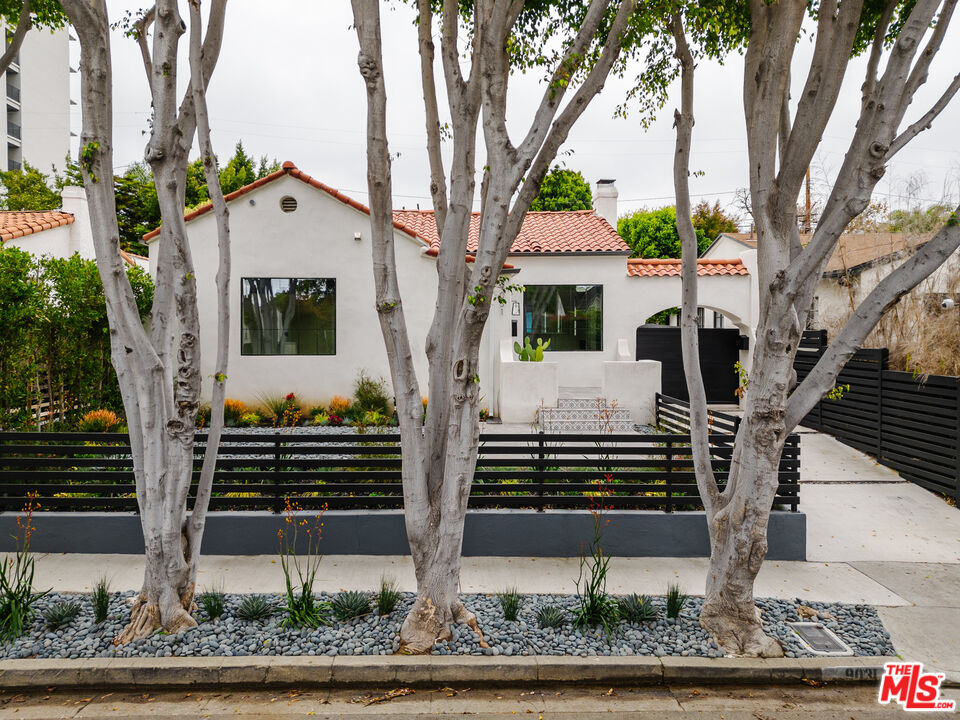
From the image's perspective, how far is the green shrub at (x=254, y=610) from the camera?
4641 mm

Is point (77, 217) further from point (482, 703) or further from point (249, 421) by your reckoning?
point (482, 703)

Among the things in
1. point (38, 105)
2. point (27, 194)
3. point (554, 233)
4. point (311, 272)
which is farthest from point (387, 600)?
point (38, 105)

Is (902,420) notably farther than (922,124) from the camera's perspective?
Yes

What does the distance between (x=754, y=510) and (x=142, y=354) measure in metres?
4.67

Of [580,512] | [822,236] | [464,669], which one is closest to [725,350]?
[580,512]

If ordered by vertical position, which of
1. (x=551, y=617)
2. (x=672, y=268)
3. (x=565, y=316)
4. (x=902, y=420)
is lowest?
(x=551, y=617)

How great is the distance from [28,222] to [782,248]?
557 inches

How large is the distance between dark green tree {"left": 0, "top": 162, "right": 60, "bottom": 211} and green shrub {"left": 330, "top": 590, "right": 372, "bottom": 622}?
90.0 feet

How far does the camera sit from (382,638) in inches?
173

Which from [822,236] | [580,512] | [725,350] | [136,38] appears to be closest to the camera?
[822,236]

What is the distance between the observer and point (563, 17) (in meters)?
6.25

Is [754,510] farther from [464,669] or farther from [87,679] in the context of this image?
[87,679]

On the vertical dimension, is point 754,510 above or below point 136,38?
below

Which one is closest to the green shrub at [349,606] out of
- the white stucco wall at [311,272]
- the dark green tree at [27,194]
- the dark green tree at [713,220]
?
the white stucco wall at [311,272]
